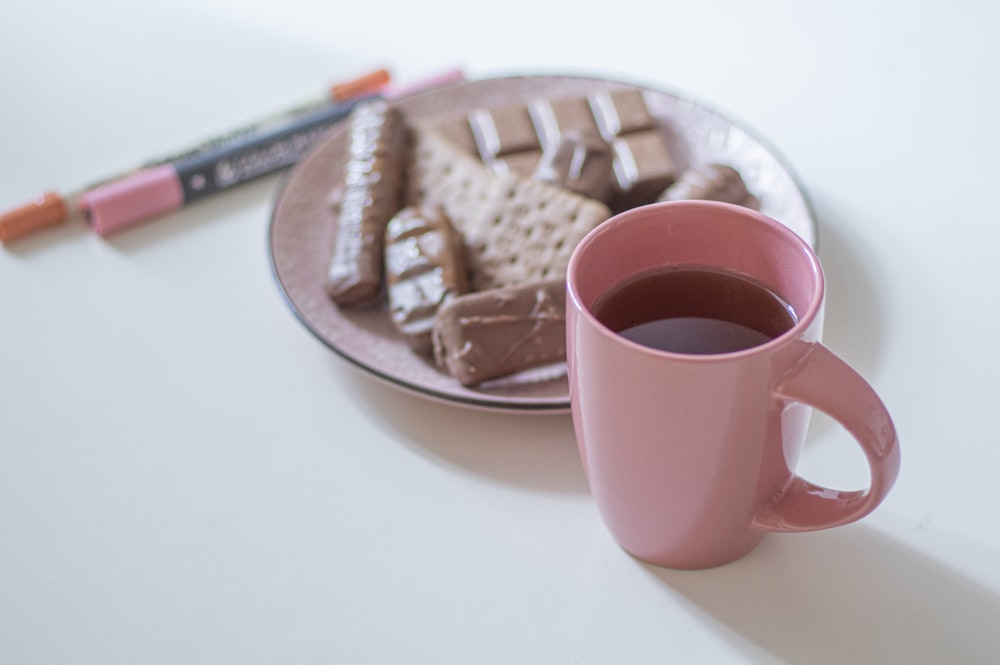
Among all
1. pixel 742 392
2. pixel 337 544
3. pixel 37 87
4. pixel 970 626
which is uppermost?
pixel 37 87

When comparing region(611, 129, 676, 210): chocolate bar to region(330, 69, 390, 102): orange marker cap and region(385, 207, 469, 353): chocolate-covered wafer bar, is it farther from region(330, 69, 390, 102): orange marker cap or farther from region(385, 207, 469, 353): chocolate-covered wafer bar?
region(330, 69, 390, 102): orange marker cap

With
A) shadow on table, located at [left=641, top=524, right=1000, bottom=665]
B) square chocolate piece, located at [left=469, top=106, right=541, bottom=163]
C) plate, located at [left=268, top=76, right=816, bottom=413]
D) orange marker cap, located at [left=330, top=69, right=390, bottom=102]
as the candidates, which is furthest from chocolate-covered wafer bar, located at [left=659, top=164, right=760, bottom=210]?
orange marker cap, located at [left=330, top=69, right=390, bottom=102]

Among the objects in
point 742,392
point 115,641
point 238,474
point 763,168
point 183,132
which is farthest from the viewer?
point 183,132

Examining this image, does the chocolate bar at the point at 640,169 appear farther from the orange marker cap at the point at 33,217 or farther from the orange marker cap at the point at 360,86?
the orange marker cap at the point at 33,217

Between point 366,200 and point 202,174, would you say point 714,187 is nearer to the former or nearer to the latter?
point 366,200

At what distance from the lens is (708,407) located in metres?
0.59

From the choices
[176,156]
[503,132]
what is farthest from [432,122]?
[176,156]

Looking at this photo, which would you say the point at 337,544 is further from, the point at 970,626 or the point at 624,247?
the point at 970,626

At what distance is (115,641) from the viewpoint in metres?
0.72

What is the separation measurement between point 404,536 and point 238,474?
16cm

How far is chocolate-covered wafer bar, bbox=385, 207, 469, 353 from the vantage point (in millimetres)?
888

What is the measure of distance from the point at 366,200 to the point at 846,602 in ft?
1.90

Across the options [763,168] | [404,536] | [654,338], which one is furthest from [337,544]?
[763,168]

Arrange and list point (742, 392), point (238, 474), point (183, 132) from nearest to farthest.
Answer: point (742, 392), point (238, 474), point (183, 132)
